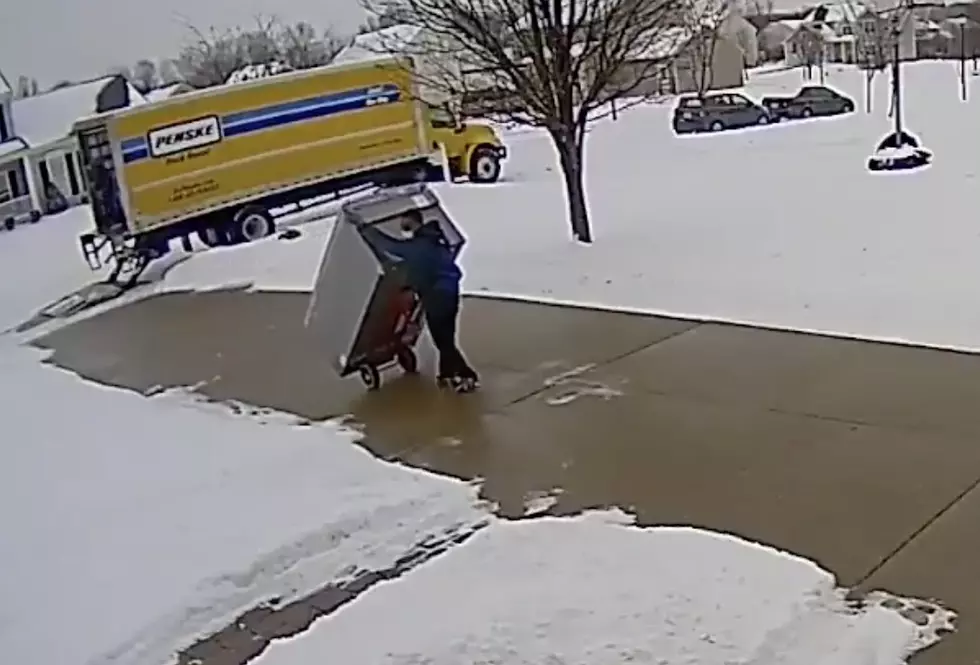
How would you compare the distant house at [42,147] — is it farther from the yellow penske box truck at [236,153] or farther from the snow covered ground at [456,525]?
the snow covered ground at [456,525]

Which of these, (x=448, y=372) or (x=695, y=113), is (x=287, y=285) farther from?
(x=695, y=113)

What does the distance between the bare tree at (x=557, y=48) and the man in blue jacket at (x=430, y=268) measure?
17.9ft

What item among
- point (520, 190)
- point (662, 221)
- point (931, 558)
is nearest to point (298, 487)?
point (931, 558)

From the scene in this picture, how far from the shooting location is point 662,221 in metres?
14.9

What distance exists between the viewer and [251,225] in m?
19.8

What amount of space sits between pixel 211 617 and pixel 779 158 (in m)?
19.2

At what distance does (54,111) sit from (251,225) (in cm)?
2658

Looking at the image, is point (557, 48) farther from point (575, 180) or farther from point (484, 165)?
point (484, 165)

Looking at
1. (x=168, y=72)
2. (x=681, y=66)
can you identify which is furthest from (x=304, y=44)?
(x=681, y=66)

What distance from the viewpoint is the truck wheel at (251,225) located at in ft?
64.7

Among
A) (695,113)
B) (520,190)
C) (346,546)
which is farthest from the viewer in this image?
(695,113)

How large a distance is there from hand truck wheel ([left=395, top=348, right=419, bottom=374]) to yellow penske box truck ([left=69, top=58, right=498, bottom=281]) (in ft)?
32.1

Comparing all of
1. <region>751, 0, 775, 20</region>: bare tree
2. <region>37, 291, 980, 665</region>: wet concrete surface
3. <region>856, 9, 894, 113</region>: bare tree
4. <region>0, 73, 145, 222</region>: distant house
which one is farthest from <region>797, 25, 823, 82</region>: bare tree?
<region>37, 291, 980, 665</region>: wet concrete surface

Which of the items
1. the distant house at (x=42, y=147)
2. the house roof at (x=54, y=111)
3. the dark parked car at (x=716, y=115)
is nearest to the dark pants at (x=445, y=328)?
the dark parked car at (x=716, y=115)
